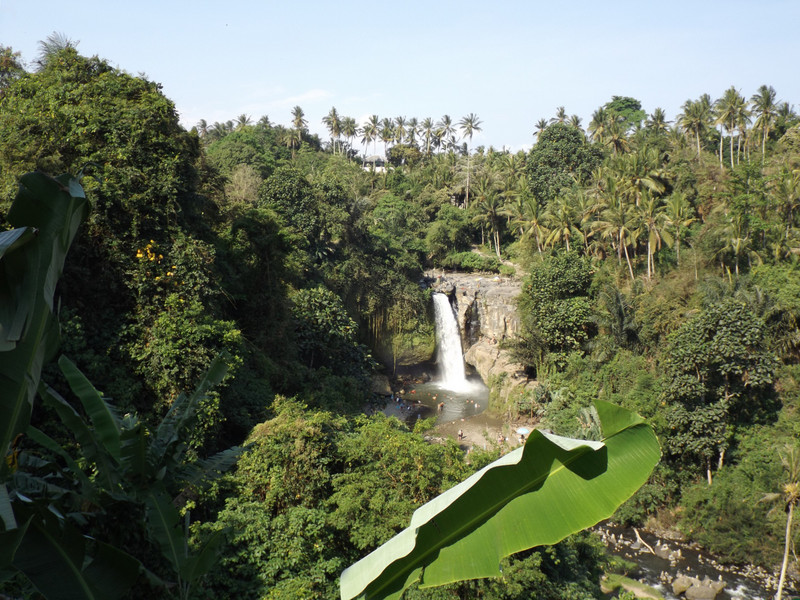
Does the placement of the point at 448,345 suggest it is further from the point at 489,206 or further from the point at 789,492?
the point at 789,492

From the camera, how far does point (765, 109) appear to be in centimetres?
3672

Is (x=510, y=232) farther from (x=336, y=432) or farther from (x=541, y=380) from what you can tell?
(x=336, y=432)

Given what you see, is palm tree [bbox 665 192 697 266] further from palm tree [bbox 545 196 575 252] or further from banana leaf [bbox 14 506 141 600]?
banana leaf [bbox 14 506 141 600]

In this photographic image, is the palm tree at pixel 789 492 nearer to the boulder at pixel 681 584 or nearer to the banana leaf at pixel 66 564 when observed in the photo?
the boulder at pixel 681 584

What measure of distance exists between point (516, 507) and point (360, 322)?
27.5 metres

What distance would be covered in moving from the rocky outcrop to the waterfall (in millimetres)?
410

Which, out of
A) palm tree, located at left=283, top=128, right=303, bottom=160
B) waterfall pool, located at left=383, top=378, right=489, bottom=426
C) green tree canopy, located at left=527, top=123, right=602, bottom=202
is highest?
palm tree, located at left=283, top=128, right=303, bottom=160

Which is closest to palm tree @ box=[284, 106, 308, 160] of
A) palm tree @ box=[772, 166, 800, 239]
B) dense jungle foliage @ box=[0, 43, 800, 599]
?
dense jungle foliage @ box=[0, 43, 800, 599]

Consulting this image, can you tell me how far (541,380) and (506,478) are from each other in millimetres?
24628

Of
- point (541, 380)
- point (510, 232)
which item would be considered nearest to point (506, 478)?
point (541, 380)

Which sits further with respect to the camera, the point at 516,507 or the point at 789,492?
the point at 789,492

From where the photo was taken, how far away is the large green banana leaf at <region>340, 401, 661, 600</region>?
1.89 metres

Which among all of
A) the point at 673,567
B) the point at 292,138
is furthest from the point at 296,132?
the point at 673,567

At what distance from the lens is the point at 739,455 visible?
18922mm
